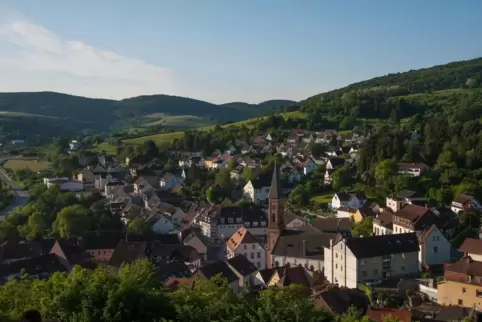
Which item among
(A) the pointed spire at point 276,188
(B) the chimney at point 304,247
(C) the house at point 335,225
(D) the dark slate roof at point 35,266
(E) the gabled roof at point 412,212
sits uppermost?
(A) the pointed spire at point 276,188

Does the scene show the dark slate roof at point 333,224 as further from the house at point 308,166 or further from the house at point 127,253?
the house at point 308,166

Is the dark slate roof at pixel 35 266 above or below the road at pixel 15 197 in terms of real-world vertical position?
above

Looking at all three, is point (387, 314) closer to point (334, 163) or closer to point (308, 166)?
point (334, 163)

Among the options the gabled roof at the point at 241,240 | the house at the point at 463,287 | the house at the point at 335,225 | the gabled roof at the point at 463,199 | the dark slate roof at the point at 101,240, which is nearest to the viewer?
the house at the point at 463,287

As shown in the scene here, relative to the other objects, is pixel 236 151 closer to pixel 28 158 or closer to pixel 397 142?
pixel 397 142

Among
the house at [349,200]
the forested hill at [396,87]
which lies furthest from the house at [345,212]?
the forested hill at [396,87]

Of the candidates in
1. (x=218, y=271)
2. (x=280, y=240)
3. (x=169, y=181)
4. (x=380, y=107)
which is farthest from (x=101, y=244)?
(x=380, y=107)
